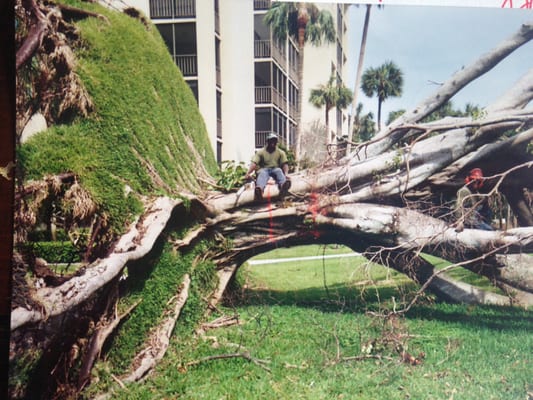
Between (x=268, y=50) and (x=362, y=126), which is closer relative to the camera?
(x=268, y=50)

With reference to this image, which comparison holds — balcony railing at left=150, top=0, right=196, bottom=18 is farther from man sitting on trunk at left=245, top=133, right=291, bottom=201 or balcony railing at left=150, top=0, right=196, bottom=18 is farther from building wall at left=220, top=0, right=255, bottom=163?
man sitting on trunk at left=245, top=133, right=291, bottom=201

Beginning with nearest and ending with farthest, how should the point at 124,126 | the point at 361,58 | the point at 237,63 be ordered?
1. the point at 237,63
2. the point at 124,126
3. the point at 361,58

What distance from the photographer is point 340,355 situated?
2822 millimetres

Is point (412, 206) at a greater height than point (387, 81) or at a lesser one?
lesser

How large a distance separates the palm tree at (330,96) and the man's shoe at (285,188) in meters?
0.43

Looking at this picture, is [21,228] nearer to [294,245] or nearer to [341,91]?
[294,245]

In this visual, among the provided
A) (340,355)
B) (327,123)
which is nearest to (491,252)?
(340,355)

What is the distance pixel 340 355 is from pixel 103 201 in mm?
1878

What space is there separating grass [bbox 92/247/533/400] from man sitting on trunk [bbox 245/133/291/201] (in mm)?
559

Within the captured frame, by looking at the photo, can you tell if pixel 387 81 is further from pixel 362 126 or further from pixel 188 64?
pixel 188 64

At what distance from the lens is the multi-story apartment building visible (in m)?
2.67

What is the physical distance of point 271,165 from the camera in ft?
9.66

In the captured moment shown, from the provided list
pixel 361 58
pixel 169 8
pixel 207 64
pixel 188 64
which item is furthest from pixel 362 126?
pixel 169 8

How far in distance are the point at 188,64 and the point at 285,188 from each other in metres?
1.09
